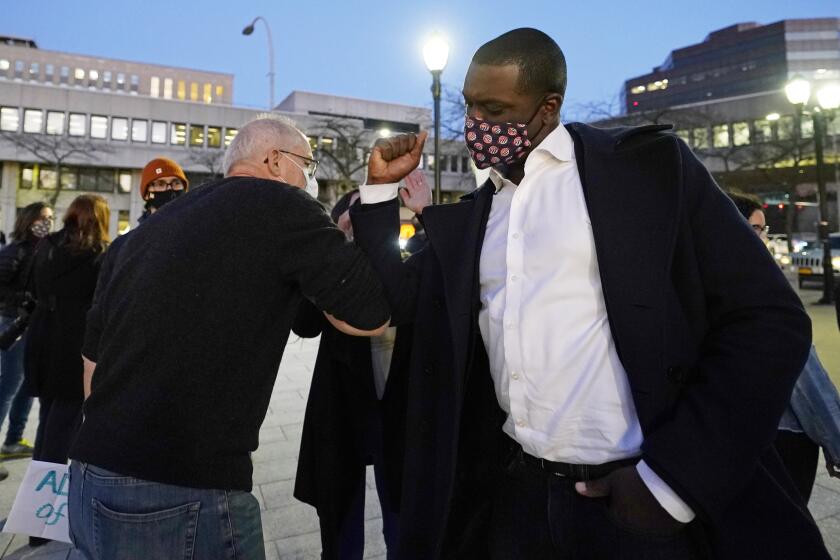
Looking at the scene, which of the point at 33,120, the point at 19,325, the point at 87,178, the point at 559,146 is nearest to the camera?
the point at 559,146

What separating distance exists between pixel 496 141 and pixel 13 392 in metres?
5.20

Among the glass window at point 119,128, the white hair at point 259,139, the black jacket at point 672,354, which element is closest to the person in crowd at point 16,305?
the white hair at point 259,139

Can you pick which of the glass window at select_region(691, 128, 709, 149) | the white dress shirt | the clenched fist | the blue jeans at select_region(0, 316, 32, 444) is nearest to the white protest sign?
the clenched fist

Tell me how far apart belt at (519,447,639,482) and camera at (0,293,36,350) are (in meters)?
4.81

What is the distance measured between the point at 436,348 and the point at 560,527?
24.5 inches

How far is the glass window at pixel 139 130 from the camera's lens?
49625 millimetres

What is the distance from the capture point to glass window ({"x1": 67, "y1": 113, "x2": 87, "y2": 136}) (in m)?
47.9

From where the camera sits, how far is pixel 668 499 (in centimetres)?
125

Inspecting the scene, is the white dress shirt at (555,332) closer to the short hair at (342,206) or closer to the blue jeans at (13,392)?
the short hair at (342,206)

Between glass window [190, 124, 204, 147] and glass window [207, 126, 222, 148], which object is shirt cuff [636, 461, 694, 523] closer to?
glass window [207, 126, 222, 148]

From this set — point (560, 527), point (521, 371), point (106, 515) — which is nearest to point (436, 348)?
point (521, 371)

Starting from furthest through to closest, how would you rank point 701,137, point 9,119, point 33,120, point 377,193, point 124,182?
point 124,182
point 33,120
point 701,137
point 9,119
point 377,193

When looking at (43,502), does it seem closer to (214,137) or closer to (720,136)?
(214,137)

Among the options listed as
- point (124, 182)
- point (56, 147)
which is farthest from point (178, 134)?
point (56, 147)
